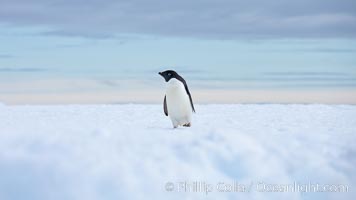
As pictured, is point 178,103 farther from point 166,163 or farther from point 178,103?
point 166,163

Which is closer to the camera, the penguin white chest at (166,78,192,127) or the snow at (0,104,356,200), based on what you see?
the snow at (0,104,356,200)

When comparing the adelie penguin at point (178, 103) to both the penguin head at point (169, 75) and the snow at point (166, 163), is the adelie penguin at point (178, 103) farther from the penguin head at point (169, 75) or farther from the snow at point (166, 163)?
the snow at point (166, 163)

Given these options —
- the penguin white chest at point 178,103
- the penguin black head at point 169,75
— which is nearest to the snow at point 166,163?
the penguin white chest at point 178,103

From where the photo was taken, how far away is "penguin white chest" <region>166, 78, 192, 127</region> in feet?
24.1

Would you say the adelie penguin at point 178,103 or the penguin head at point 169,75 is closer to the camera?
the adelie penguin at point 178,103

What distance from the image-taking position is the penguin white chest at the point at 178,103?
24.1 feet

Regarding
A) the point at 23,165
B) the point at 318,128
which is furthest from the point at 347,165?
the point at 23,165

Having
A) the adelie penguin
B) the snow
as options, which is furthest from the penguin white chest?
the snow

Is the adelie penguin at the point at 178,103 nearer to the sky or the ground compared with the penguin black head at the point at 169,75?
nearer to the ground

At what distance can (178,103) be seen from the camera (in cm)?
733

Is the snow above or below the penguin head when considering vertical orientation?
below

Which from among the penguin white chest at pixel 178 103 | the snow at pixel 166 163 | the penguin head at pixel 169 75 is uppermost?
the penguin head at pixel 169 75

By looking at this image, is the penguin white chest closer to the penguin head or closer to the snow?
the penguin head

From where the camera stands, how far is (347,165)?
17.9ft
